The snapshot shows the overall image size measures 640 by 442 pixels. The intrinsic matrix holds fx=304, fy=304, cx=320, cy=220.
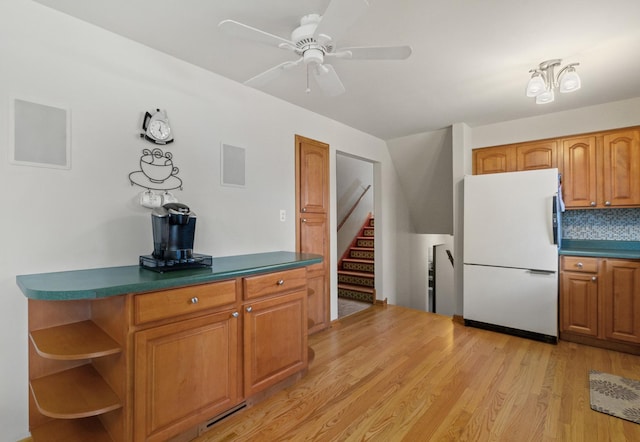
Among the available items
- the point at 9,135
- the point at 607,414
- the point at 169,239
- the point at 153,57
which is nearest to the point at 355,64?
the point at 153,57

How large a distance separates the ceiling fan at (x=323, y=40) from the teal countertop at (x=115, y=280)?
3.94 ft

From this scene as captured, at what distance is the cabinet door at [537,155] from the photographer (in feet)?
11.2

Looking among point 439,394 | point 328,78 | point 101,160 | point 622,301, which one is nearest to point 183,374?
point 101,160

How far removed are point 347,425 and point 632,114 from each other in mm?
3892

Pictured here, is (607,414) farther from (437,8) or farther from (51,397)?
(51,397)

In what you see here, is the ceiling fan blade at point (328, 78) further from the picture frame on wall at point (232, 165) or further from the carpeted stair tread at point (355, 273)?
the carpeted stair tread at point (355, 273)

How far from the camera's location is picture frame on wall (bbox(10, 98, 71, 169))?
62.7 inches

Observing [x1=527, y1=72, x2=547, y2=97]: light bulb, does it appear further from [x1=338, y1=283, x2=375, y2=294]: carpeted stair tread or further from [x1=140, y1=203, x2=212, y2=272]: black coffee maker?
[x1=338, y1=283, x2=375, y2=294]: carpeted stair tread

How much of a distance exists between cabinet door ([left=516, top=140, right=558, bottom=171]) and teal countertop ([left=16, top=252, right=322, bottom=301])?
322cm

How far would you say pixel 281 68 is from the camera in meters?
1.79

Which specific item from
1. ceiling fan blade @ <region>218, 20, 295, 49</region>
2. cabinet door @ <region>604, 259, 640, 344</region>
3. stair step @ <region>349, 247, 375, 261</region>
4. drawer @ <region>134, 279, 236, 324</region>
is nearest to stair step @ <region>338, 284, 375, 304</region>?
stair step @ <region>349, 247, 375, 261</region>

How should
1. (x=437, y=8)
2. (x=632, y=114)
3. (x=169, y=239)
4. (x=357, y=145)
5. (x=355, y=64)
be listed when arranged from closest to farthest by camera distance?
(x=437, y=8), (x=169, y=239), (x=355, y=64), (x=632, y=114), (x=357, y=145)

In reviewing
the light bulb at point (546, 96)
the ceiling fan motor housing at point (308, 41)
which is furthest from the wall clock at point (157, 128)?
the light bulb at point (546, 96)

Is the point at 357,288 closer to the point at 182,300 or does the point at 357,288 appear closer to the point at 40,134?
the point at 182,300
